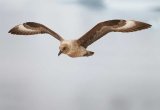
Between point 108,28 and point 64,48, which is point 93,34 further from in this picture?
point 64,48

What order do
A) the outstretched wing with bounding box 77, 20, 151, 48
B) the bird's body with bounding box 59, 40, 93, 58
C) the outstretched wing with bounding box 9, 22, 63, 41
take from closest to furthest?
the outstretched wing with bounding box 77, 20, 151, 48 → the bird's body with bounding box 59, 40, 93, 58 → the outstretched wing with bounding box 9, 22, 63, 41

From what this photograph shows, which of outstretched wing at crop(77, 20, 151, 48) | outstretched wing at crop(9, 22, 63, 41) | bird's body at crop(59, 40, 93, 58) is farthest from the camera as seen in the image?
outstretched wing at crop(9, 22, 63, 41)

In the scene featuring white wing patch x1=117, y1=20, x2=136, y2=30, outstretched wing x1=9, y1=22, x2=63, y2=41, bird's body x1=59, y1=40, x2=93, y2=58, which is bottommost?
bird's body x1=59, y1=40, x2=93, y2=58

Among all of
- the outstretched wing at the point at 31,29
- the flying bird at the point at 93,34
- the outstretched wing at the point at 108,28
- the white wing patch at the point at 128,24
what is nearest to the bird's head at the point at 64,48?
the flying bird at the point at 93,34

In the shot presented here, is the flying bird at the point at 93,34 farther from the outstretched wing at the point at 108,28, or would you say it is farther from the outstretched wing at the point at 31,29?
the outstretched wing at the point at 31,29

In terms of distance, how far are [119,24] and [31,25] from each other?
1.05 m

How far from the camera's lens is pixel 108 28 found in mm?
8258

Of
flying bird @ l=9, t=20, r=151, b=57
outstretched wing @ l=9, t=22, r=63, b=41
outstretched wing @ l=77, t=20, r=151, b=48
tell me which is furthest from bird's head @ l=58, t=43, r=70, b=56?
outstretched wing @ l=9, t=22, r=63, b=41

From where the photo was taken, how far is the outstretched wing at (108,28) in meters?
8.23

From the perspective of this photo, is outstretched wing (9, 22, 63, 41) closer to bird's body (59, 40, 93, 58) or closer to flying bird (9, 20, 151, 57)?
flying bird (9, 20, 151, 57)

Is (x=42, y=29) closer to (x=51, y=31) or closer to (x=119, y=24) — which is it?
(x=51, y=31)

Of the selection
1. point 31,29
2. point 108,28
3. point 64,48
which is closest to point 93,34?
point 108,28

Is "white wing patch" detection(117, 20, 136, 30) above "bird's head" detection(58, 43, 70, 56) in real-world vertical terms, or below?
above

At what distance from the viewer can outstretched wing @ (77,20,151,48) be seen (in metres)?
8.23
